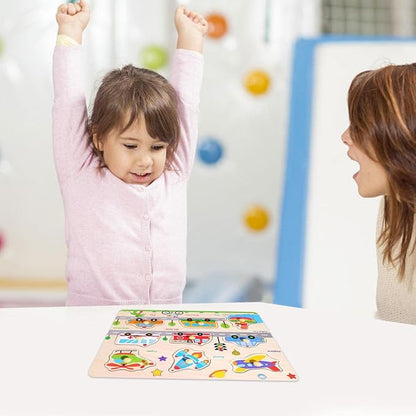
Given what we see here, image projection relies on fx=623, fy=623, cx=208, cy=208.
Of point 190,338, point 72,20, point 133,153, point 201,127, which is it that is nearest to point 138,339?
point 190,338

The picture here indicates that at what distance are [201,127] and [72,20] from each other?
1.23m

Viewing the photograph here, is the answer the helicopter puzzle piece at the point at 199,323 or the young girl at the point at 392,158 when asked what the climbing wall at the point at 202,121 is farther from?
the helicopter puzzle piece at the point at 199,323

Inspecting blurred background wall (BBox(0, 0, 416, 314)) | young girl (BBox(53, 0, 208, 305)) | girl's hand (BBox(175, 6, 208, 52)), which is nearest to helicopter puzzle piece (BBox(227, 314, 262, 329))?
young girl (BBox(53, 0, 208, 305))

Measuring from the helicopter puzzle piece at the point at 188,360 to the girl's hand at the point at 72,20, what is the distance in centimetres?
51

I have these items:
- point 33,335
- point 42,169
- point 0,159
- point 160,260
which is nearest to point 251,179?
point 42,169

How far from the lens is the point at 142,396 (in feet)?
1.46

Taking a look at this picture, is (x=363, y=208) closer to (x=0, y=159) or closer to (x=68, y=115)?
(x=68, y=115)

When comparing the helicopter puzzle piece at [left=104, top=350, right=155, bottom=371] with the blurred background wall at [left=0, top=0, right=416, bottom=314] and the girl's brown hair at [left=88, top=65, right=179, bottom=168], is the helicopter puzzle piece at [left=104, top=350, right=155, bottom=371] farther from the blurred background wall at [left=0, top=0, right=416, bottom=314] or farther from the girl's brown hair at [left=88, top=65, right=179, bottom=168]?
the blurred background wall at [left=0, top=0, right=416, bottom=314]

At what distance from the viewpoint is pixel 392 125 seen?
2.52 ft

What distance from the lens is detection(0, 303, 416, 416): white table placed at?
431 mm

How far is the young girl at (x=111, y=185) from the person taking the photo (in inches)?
33.3

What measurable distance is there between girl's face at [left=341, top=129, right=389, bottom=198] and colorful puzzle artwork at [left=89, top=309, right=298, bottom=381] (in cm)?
27

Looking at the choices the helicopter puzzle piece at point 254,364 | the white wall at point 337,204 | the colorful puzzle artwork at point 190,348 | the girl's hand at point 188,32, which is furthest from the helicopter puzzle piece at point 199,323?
the white wall at point 337,204

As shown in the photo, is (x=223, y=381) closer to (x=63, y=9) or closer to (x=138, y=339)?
(x=138, y=339)
